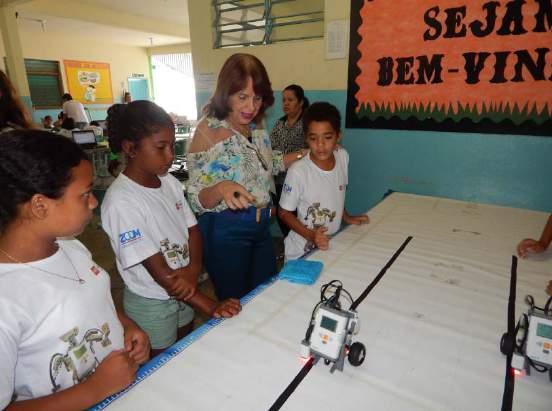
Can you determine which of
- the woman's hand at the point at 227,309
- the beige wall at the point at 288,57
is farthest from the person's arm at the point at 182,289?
the beige wall at the point at 288,57

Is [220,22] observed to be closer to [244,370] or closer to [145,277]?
[145,277]

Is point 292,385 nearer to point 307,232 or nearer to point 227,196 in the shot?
point 227,196

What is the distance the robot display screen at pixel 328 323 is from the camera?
2.58ft

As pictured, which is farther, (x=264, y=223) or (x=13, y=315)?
(x=264, y=223)

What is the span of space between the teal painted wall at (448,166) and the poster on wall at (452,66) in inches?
3.3

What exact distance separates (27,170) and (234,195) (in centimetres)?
63

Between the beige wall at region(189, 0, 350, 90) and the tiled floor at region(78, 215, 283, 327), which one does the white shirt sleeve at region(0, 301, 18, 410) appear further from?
the beige wall at region(189, 0, 350, 90)

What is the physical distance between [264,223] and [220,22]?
9.09 ft

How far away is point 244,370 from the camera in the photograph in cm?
80

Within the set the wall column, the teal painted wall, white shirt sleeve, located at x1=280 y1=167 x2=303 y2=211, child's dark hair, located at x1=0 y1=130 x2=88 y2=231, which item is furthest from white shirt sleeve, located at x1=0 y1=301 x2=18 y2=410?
the wall column

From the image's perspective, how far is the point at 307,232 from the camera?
1.59 m

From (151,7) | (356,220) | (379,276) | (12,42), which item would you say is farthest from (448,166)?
(12,42)

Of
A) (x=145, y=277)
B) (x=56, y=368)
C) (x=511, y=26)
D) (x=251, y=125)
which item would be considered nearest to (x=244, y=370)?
(x=56, y=368)

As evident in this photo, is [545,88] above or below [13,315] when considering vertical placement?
above
